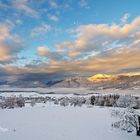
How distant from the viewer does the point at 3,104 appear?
393 ft

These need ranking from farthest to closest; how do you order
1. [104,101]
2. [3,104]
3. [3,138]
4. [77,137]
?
1. [104,101]
2. [3,104]
3. [77,137]
4. [3,138]

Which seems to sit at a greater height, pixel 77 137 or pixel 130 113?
pixel 130 113

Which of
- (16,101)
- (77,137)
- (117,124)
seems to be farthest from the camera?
(16,101)

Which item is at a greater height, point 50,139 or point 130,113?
point 130,113

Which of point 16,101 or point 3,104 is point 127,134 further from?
point 16,101

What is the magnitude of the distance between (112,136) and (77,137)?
431 centimetres

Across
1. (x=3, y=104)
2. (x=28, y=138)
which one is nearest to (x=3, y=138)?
(x=28, y=138)

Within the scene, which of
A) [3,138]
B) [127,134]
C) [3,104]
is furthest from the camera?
[3,104]

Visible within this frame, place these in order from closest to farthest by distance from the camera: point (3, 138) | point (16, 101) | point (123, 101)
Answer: point (3, 138), point (16, 101), point (123, 101)

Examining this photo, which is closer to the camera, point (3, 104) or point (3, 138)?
point (3, 138)

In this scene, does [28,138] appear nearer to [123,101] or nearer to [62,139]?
[62,139]

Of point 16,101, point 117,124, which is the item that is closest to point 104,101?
point 16,101

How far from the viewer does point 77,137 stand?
3341 cm

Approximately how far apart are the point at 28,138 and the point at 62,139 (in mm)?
3639
